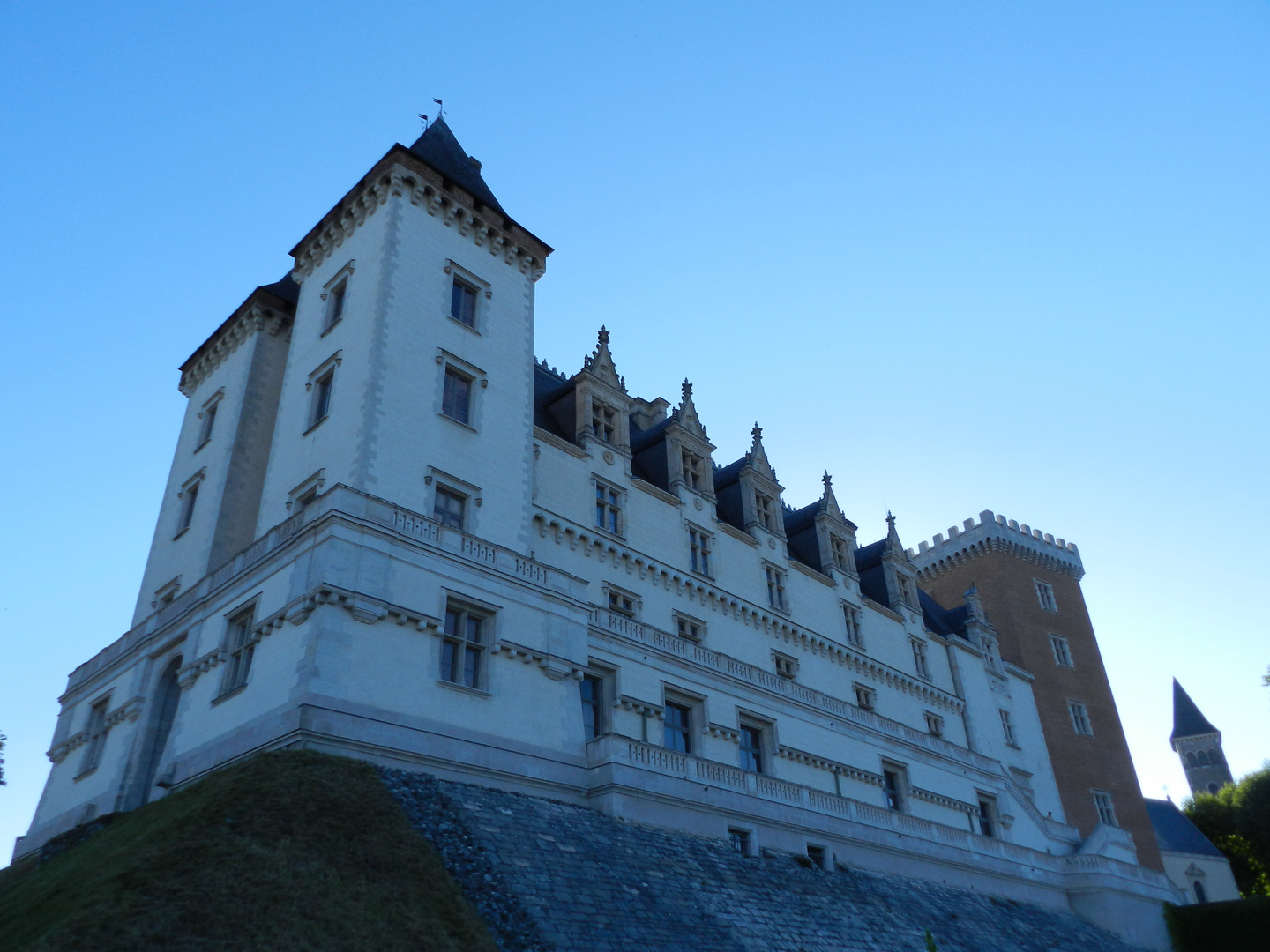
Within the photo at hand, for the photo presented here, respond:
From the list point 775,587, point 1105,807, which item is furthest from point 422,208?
point 1105,807

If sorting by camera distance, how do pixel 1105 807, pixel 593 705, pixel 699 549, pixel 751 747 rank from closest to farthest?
1. pixel 593 705
2. pixel 751 747
3. pixel 699 549
4. pixel 1105 807

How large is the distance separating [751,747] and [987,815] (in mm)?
17658

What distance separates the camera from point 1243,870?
7069cm

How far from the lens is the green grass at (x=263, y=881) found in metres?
13.7

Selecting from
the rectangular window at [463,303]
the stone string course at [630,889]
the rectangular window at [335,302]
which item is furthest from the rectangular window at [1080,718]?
the rectangular window at [335,302]

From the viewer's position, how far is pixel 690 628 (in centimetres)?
3528

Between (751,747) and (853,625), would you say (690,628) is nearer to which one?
(751,747)

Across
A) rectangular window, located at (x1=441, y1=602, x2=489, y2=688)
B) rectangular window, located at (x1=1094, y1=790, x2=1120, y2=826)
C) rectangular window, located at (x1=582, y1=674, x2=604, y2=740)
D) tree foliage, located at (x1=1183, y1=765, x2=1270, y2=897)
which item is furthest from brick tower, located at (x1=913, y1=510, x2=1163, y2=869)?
rectangular window, located at (x1=441, y1=602, x2=489, y2=688)

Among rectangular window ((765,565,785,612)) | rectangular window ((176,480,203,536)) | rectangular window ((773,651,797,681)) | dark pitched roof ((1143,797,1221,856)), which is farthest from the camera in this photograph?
dark pitched roof ((1143,797,1221,856))

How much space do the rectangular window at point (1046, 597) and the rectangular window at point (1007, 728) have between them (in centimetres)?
1208

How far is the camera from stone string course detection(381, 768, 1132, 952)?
17.8 meters

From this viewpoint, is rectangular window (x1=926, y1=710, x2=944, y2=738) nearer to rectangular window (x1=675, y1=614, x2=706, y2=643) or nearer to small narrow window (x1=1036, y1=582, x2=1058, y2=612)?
rectangular window (x1=675, y1=614, x2=706, y2=643)

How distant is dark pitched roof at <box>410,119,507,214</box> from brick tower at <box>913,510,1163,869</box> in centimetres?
4115

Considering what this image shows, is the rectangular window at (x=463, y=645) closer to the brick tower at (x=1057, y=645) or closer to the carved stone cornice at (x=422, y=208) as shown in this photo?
the carved stone cornice at (x=422, y=208)
